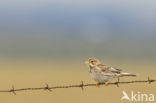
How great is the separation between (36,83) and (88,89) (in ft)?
5.90

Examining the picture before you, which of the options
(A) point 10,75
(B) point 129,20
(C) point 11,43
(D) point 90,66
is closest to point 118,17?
(B) point 129,20

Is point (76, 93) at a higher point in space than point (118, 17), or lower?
lower

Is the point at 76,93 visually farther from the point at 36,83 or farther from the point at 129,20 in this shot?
the point at 129,20

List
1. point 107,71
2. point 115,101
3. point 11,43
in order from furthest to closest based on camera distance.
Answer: point 11,43
point 115,101
point 107,71

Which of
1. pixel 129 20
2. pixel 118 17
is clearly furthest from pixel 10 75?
pixel 118 17

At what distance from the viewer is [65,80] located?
24859mm

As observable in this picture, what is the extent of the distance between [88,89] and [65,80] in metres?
2.36

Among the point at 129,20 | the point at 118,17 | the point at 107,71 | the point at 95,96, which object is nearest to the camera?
the point at 107,71

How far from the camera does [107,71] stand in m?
12.7

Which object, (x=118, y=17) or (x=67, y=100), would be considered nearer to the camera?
(x=67, y=100)

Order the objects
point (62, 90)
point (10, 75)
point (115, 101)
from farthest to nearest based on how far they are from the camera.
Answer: point (10, 75) < point (62, 90) < point (115, 101)

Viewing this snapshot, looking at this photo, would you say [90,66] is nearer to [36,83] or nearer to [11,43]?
[36,83]

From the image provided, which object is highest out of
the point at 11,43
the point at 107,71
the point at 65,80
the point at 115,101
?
the point at 11,43

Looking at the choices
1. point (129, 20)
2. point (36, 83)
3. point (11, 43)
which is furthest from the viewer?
point (129, 20)
